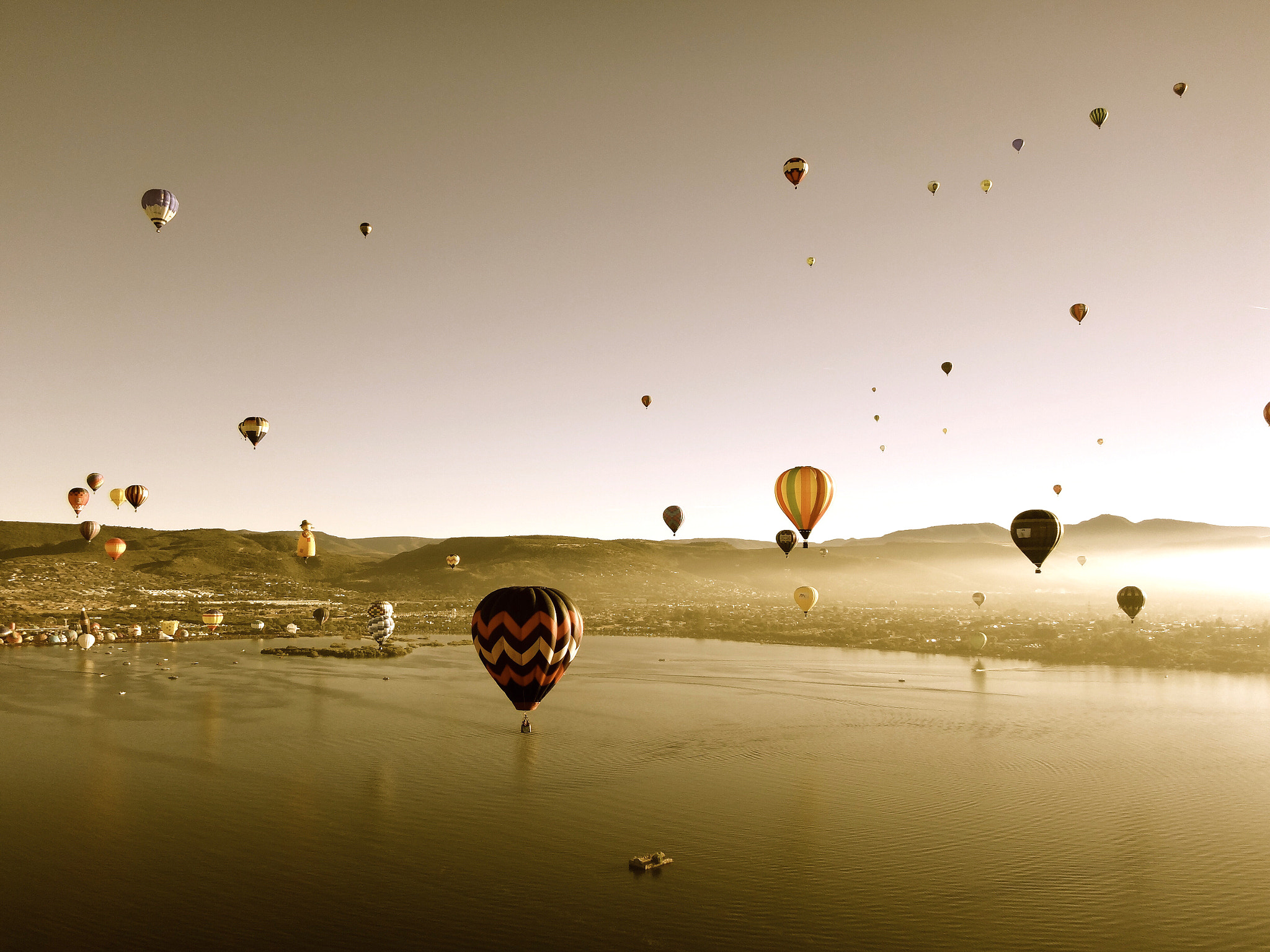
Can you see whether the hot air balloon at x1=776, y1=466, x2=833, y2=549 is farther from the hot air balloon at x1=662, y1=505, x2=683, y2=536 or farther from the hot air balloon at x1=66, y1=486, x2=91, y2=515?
the hot air balloon at x1=66, y1=486, x2=91, y2=515

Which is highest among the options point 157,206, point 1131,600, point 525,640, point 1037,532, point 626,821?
point 157,206

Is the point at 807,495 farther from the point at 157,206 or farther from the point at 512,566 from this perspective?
the point at 512,566

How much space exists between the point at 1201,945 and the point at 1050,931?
1823 millimetres

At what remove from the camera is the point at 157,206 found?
33.0 meters

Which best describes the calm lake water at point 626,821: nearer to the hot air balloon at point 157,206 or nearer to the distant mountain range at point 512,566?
the hot air balloon at point 157,206

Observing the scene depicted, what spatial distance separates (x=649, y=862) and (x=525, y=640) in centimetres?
696

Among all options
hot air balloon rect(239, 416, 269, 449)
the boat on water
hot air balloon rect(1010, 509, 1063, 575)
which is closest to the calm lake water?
the boat on water

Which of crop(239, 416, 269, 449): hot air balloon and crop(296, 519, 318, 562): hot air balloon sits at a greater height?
crop(239, 416, 269, 449): hot air balloon

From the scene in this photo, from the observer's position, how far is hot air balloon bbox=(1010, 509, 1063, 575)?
34.2 meters

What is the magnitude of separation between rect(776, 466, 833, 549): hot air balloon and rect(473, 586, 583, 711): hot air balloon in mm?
14058

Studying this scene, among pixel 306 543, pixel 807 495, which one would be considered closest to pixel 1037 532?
pixel 807 495

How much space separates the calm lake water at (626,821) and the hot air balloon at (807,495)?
22.7 ft

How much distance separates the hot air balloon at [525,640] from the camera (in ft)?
61.3

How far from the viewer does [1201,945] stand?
34.2 feet
